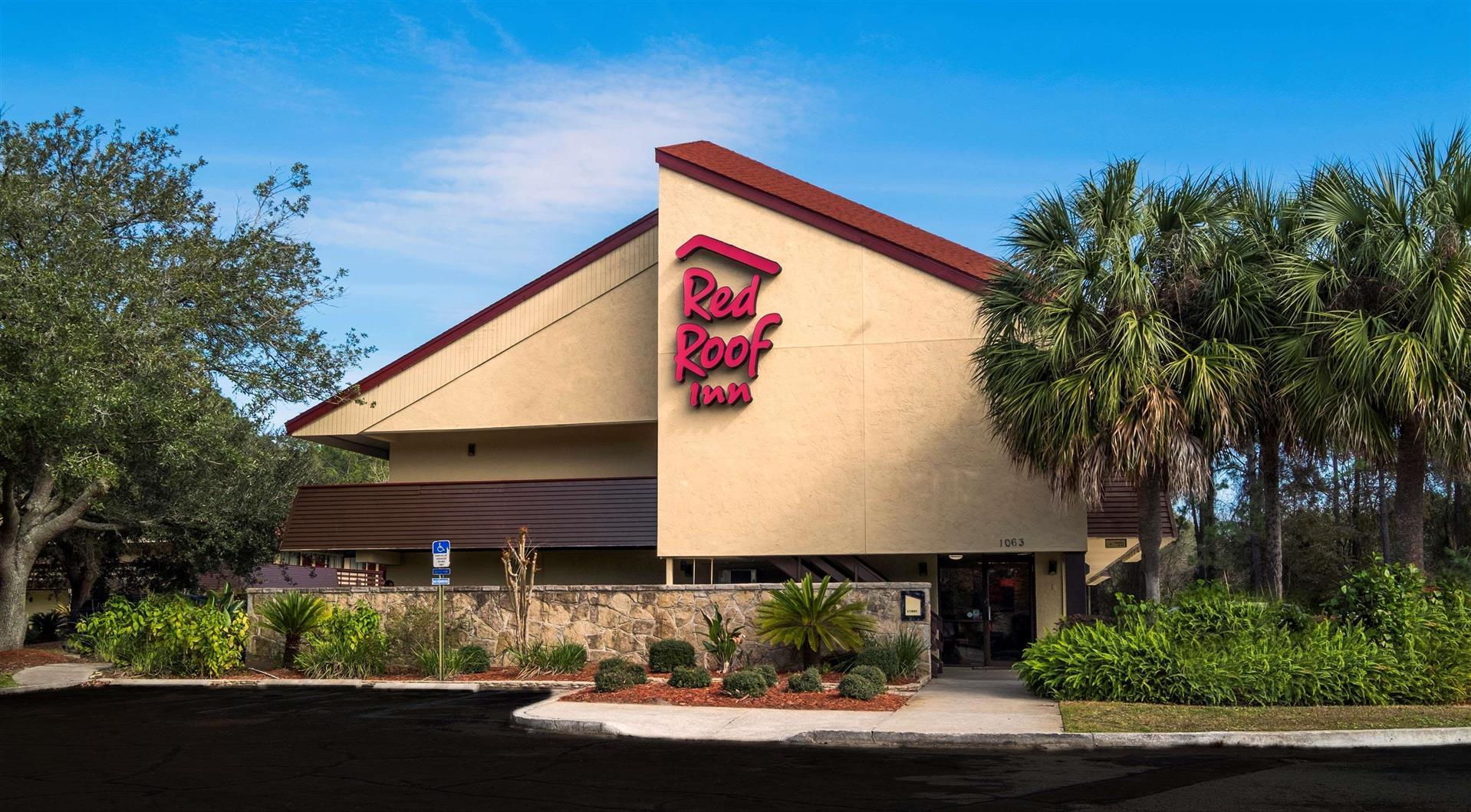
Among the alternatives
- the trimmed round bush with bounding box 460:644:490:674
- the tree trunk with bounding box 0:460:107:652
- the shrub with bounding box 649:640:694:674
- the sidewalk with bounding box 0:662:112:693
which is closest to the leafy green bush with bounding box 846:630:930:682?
the shrub with bounding box 649:640:694:674

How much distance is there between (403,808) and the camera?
9961mm

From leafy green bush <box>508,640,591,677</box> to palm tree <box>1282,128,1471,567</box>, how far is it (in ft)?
41.1

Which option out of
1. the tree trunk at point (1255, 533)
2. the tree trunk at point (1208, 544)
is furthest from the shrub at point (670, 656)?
the tree trunk at point (1208, 544)

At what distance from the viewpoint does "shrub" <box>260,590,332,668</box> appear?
23.2 m

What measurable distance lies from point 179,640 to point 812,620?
40.3ft

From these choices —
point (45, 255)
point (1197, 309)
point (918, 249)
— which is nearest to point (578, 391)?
point (918, 249)

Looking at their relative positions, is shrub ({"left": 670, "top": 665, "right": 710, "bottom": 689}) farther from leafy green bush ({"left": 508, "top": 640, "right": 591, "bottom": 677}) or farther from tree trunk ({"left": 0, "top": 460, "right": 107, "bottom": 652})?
tree trunk ({"left": 0, "top": 460, "right": 107, "bottom": 652})

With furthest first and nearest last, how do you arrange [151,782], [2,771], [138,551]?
[138,551]
[2,771]
[151,782]

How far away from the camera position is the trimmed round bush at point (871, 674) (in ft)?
57.7

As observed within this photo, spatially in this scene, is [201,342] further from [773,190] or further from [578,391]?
[773,190]

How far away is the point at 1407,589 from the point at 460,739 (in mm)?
12703

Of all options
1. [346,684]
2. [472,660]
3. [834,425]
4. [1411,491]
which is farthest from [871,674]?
[346,684]

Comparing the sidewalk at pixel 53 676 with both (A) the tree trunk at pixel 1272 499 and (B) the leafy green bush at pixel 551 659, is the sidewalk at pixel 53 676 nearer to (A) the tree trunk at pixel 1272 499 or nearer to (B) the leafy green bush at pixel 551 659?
(B) the leafy green bush at pixel 551 659

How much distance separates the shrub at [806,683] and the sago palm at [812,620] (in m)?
1.61
